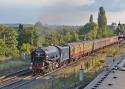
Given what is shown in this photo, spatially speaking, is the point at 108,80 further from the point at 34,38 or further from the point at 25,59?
the point at 34,38

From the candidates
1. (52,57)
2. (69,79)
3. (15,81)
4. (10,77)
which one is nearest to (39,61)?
(52,57)

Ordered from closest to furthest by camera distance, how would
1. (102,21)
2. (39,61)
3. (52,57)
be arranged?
(39,61)
(52,57)
(102,21)

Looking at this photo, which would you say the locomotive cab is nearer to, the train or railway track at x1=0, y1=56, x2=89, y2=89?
the train

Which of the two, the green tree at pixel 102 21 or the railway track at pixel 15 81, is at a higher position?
the green tree at pixel 102 21

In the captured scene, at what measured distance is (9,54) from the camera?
55406 millimetres

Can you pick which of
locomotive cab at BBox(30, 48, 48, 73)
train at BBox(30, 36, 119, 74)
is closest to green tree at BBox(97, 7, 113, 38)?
train at BBox(30, 36, 119, 74)

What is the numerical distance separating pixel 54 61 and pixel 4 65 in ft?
20.5

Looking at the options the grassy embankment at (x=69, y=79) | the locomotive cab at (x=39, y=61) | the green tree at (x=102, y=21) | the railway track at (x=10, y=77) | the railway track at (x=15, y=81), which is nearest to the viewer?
the grassy embankment at (x=69, y=79)

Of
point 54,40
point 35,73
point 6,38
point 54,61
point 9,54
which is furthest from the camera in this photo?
point 54,40

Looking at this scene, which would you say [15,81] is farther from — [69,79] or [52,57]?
[52,57]

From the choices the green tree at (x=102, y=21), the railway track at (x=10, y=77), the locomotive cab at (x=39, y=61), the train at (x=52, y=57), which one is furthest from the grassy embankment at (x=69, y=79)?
the green tree at (x=102, y=21)

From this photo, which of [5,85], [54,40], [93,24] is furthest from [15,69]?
[93,24]

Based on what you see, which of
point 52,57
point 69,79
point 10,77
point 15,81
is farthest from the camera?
point 52,57

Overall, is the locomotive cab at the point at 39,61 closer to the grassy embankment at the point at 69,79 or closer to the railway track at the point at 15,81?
the railway track at the point at 15,81
